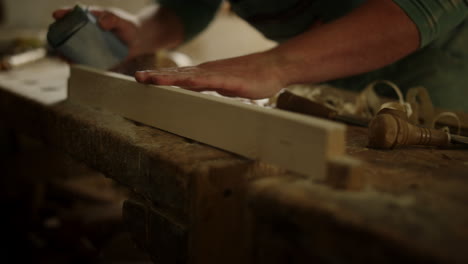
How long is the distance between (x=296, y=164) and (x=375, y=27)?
44 centimetres

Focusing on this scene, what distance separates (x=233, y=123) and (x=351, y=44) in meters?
0.38

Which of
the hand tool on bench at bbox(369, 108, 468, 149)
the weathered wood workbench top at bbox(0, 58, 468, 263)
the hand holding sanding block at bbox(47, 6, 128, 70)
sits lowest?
the weathered wood workbench top at bbox(0, 58, 468, 263)

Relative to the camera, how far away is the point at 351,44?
38.4 inches

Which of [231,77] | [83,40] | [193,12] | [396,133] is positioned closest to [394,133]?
[396,133]

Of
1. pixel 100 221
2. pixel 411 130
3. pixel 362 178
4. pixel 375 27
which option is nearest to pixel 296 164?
pixel 362 178

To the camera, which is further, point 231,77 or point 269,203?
point 231,77

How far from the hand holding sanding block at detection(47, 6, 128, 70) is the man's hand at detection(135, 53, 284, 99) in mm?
364

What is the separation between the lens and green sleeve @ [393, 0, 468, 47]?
3.06 feet

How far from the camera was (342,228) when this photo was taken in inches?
20.7

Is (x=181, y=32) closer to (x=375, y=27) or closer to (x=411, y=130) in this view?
(x=375, y=27)

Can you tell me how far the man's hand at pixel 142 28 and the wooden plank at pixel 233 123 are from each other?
0.31 m

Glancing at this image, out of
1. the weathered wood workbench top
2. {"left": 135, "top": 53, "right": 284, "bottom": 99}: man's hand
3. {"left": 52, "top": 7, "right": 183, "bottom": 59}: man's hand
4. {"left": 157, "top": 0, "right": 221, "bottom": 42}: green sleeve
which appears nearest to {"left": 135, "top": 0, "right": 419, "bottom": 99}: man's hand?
{"left": 135, "top": 53, "right": 284, "bottom": 99}: man's hand

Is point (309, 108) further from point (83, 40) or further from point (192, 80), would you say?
point (83, 40)

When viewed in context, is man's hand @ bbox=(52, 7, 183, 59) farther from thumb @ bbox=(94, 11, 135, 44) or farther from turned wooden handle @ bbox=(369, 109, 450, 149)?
turned wooden handle @ bbox=(369, 109, 450, 149)
